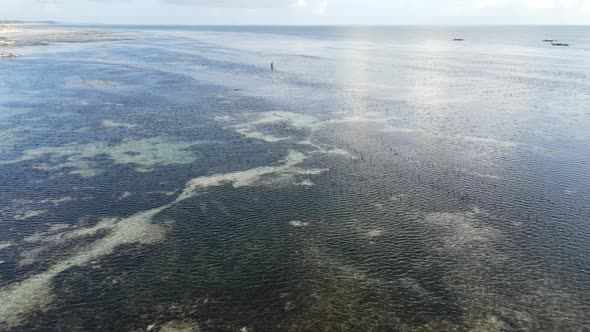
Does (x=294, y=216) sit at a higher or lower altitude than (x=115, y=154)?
lower

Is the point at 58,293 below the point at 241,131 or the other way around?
below

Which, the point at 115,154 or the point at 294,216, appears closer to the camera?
the point at 294,216

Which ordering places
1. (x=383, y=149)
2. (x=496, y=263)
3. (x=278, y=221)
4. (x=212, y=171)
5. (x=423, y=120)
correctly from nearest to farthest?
(x=496, y=263), (x=278, y=221), (x=212, y=171), (x=383, y=149), (x=423, y=120)

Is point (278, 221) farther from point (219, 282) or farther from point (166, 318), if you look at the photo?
point (166, 318)

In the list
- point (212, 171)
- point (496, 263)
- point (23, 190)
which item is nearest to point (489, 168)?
point (496, 263)

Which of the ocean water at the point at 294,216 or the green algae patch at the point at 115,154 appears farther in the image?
the green algae patch at the point at 115,154

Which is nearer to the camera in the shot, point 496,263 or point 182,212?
point 496,263

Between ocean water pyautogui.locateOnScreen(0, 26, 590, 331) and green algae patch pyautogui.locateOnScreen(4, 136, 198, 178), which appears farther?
green algae patch pyautogui.locateOnScreen(4, 136, 198, 178)

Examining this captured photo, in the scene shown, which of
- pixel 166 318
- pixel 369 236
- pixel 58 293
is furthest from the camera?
pixel 369 236
